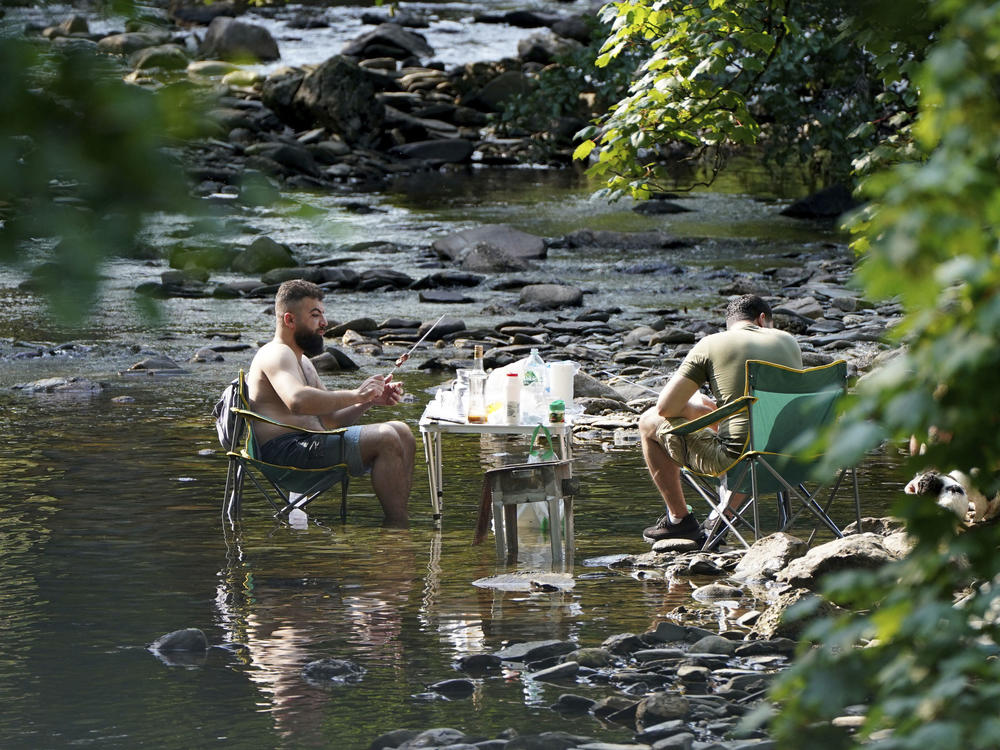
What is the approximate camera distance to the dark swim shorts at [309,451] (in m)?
7.35

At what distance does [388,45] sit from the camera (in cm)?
4019

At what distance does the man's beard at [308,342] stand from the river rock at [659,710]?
3531mm

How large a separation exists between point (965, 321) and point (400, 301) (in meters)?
15.6

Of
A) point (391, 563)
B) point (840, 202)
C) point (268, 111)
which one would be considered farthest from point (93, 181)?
point (268, 111)

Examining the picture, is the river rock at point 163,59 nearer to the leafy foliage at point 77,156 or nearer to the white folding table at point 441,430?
the leafy foliage at point 77,156

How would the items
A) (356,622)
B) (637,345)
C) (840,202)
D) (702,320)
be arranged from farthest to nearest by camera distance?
(840,202) → (702,320) → (637,345) → (356,622)

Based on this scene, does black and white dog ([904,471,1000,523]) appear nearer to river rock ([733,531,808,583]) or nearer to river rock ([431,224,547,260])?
river rock ([733,531,808,583])

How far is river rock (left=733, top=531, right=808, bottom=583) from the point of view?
246 inches

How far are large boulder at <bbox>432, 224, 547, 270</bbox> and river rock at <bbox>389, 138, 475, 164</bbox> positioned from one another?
42.4 feet

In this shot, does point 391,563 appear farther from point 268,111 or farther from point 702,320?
point 268,111

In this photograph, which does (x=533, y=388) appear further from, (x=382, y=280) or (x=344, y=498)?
(x=382, y=280)

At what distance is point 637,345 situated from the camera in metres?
13.9

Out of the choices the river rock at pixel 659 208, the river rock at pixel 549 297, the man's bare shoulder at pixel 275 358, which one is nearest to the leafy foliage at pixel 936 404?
the man's bare shoulder at pixel 275 358

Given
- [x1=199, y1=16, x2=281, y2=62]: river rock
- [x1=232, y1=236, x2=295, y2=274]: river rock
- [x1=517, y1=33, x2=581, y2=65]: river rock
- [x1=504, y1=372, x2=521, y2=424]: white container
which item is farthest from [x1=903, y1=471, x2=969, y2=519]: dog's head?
[x1=517, y1=33, x2=581, y2=65]: river rock
